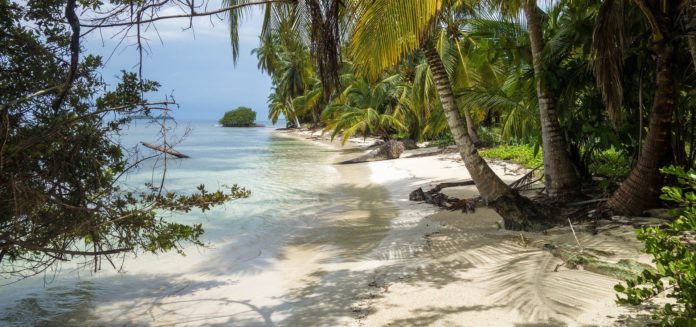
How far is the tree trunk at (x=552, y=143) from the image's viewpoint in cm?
622

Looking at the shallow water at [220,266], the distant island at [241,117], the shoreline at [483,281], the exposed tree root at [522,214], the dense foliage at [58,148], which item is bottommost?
the shallow water at [220,266]

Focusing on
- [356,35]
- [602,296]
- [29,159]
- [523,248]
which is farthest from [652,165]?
[29,159]

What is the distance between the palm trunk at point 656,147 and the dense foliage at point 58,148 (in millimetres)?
4291

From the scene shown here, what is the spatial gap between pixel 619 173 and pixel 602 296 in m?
3.80

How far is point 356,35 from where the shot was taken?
15.3 feet

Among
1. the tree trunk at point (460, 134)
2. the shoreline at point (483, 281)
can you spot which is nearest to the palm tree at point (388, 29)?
the tree trunk at point (460, 134)

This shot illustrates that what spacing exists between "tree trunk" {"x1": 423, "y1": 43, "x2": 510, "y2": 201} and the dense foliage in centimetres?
378

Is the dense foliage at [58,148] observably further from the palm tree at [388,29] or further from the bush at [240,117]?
the bush at [240,117]

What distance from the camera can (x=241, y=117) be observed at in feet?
277

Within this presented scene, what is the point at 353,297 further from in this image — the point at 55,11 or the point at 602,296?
the point at 55,11

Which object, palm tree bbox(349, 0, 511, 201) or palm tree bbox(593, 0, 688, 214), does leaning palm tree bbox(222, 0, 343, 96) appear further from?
palm tree bbox(593, 0, 688, 214)

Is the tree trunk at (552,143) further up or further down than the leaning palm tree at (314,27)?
further down

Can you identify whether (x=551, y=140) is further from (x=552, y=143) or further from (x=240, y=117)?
(x=240, y=117)

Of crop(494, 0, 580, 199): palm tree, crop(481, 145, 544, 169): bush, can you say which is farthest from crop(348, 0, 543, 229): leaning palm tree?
crop(481, 145, 544, 169): bush
